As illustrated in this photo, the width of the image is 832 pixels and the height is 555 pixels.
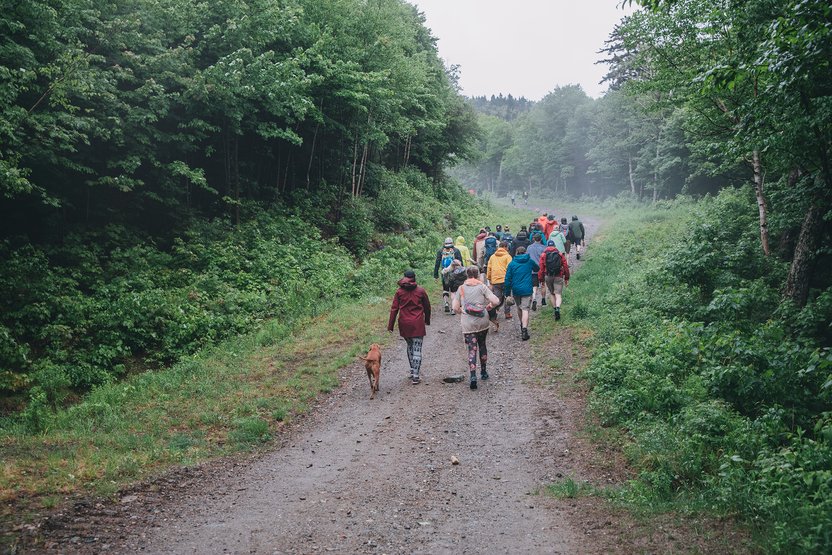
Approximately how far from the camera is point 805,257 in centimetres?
1122

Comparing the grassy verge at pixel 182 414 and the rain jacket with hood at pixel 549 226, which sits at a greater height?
the rain jacket with hood at pixel 549 226

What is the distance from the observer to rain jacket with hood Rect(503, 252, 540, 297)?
13195 millimetres

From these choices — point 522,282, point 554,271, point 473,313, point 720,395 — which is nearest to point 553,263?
point 554,271

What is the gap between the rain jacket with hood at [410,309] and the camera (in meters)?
10.5

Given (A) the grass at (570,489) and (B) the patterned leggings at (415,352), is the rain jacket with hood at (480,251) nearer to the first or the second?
(B) the patterned leggings at (415,352)

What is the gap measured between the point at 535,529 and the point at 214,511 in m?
3.36

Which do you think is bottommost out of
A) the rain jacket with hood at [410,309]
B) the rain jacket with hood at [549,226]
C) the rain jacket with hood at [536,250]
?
the rain jacket with hood at [410,309]

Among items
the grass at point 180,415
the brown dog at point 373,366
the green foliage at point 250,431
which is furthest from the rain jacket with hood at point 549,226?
the green foliage at point 250,431

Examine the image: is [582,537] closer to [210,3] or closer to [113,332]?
[113,332]

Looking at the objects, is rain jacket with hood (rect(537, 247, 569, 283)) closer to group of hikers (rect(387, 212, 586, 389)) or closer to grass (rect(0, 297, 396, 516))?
group of hikers (rect(387, 212, 586, 389))

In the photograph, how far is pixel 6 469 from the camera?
6.40 meters

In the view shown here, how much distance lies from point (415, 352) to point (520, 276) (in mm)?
3875

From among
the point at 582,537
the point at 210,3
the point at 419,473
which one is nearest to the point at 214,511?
the point at 419,473

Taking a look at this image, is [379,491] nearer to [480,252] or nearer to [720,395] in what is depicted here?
[720,395]
